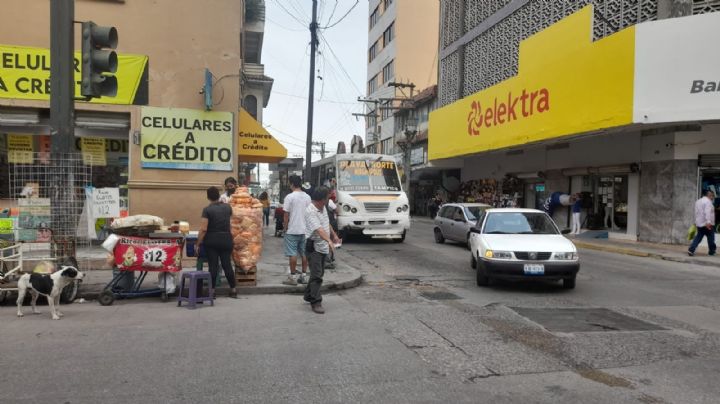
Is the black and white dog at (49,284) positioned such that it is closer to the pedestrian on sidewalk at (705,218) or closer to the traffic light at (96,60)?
the traffic light at (96,60)

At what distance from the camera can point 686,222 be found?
1641 centimetres

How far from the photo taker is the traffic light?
7.15m

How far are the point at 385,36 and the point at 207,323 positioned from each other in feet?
170

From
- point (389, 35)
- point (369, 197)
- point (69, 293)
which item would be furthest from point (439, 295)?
point (389, 35)

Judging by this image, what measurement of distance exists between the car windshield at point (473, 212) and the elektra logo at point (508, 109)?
5.23 meters

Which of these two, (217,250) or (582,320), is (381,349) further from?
(217,250)

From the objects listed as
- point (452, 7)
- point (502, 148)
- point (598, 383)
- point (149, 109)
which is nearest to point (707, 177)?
point (502, 148)

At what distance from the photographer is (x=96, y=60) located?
23.7 feet

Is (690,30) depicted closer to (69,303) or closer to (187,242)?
(187,242)

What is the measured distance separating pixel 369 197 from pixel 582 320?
33.9 feet

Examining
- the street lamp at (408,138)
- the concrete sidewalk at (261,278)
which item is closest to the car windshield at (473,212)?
the concrete sidewalk at (261,278)

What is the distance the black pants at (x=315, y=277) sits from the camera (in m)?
7.44

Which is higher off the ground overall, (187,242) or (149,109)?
(149,109)

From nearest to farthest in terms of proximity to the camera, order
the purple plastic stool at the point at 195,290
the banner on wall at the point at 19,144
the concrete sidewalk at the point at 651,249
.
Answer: the purple plastic stool at the point at 195,290 < the banner on wall at the point at 19,144 < the concrete sidewalk at the point at 651,249
